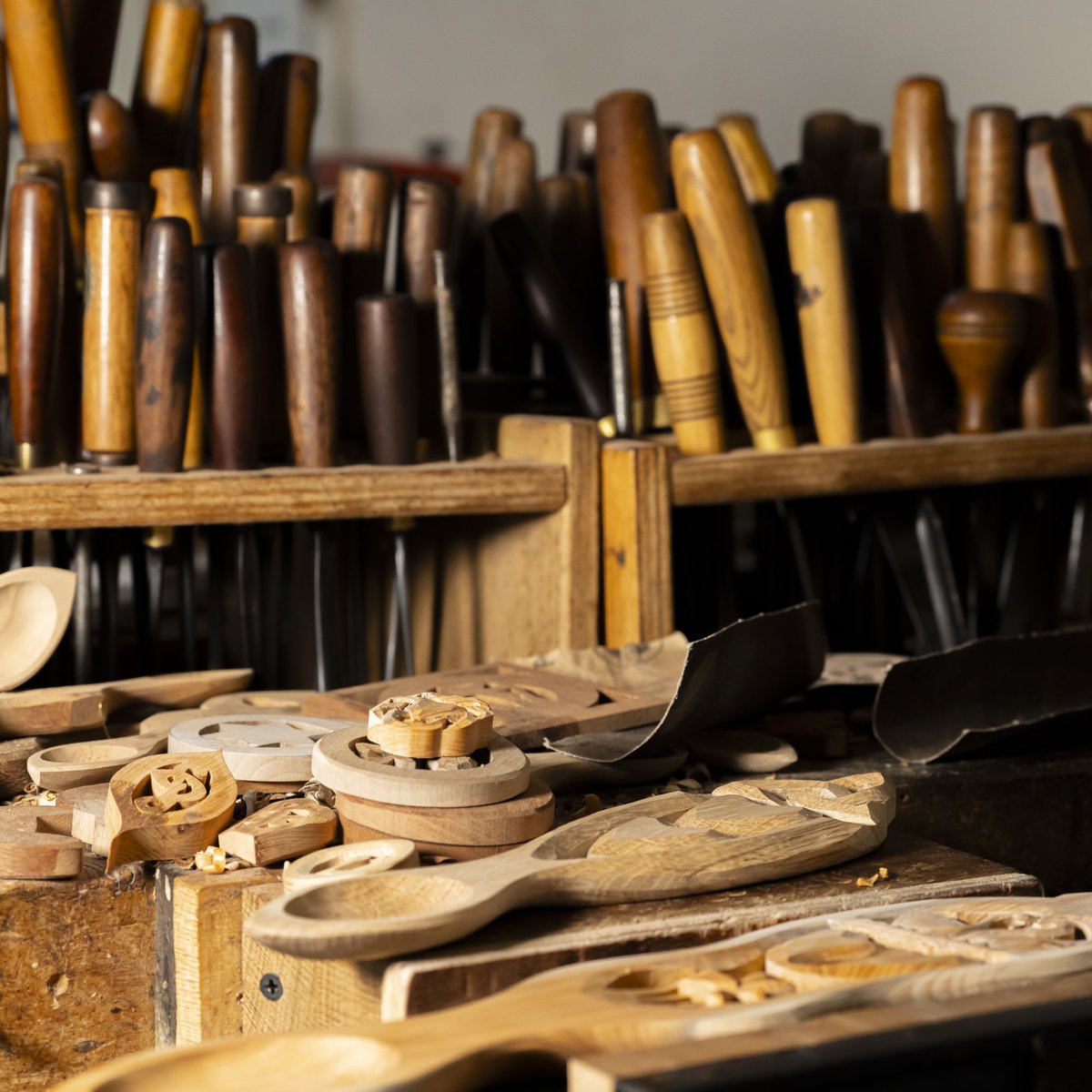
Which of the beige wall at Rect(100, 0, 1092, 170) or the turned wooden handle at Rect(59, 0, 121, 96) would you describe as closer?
the turned wooden handle at Rect(59, 0, 121, 96)

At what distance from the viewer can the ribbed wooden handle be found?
96 cm

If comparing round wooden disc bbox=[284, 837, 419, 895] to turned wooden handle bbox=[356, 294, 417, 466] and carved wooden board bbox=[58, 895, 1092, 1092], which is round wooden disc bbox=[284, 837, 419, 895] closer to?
carved wooden board bbox=[58, 895, 1092, 1092]

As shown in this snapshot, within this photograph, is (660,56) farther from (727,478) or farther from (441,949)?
(441,949)

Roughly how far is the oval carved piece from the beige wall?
1.72 meters

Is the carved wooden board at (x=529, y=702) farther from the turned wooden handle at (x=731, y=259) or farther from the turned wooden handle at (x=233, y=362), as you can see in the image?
the turned wooden handle at (x=731, y=259)

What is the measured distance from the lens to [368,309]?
3.23 ft

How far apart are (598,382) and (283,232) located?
0.87 feet

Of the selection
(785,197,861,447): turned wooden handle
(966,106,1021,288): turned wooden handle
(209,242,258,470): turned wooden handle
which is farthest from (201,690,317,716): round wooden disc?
(966,106,1021,288): turned wooden handle

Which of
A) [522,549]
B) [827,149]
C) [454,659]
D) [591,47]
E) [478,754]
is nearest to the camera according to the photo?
[478,754]

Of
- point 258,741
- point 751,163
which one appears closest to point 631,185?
point 751,163

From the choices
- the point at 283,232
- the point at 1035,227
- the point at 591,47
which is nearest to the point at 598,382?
the point at 283,232

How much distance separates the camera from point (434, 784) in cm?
60

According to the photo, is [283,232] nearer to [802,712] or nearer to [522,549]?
[522,549]

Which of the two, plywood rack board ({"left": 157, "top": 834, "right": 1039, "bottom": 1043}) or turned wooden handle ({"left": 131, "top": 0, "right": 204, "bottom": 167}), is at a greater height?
turned wooden handle ({"left": 131, "top": 0, "right": 204, "bottom": 167})
